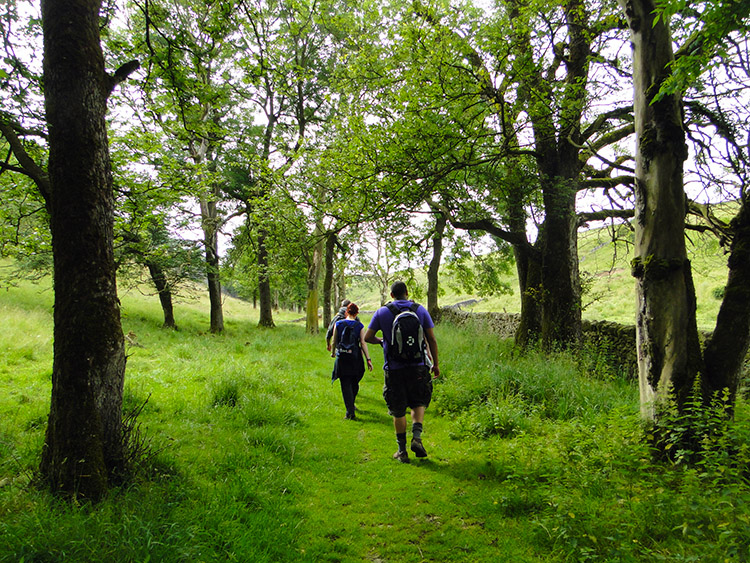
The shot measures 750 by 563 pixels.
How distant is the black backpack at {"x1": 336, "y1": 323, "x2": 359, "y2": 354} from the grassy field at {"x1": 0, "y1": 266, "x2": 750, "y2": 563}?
1.22 meters

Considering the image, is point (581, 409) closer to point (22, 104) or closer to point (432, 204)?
point (432, 204)

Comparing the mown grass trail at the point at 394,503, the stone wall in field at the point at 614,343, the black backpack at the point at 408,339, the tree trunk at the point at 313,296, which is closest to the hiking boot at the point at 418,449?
the mown grass trail at the point at 394,503

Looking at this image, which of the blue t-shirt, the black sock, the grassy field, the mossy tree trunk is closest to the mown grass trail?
the grassy field

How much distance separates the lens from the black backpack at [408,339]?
495 cm

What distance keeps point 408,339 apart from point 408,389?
28.9 inches

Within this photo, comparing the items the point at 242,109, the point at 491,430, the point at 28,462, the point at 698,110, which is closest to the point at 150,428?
the point at 28,462

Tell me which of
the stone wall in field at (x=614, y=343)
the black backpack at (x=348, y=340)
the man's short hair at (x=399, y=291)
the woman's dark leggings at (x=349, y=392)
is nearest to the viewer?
the man's short hair at (x=399, y=291)

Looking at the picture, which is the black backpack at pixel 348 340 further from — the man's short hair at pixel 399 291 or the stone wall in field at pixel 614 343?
the stone wall in field at pixel 614 343

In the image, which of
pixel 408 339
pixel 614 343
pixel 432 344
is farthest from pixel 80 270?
pixel 614 343

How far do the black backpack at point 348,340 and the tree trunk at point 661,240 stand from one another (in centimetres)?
443

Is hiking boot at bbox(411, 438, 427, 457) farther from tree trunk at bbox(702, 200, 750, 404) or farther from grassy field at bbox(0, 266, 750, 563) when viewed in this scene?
tree trunk at bbox(702, 200, 750, 404)

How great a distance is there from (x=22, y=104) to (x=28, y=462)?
3.79 metres

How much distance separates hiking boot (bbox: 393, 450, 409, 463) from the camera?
4.95 meters

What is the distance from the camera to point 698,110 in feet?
17.5
